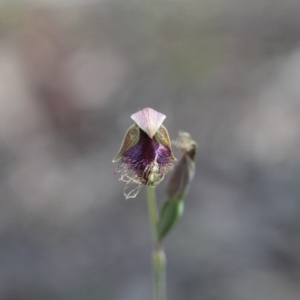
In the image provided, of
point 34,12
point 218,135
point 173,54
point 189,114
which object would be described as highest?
point 34,12

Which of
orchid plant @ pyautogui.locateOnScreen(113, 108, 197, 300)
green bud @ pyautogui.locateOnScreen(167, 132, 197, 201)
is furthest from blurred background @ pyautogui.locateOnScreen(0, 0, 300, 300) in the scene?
green bud @ pyautogui.locateOnScreen(167, 132, 197, 201)

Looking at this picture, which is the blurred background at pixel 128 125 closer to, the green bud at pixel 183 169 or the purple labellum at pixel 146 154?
the green bud at pixel 183 169

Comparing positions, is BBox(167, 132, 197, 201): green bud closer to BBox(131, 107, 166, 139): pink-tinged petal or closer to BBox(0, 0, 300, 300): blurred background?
BBox(131, 107, 166, 139): pink-tinged petal

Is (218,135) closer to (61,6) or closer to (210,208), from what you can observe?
(210,208)

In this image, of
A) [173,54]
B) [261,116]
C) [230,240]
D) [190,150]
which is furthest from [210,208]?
[173,54]

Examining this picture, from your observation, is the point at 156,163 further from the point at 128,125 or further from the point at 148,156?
the point at 128,125

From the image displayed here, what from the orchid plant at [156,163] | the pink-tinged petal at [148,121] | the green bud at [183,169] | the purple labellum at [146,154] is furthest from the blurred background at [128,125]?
the pink-tinged petal at [148,121]

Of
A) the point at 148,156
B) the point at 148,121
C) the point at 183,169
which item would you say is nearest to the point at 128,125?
the point at 183,169
